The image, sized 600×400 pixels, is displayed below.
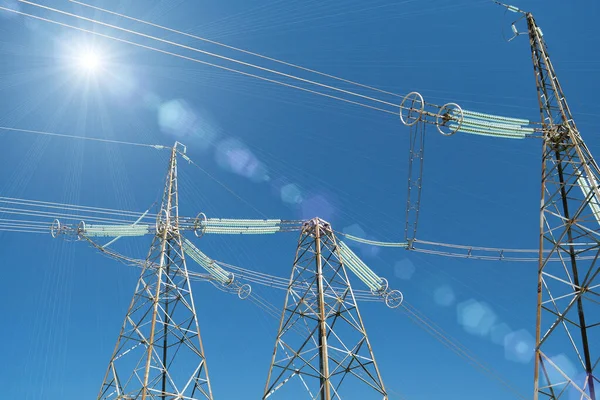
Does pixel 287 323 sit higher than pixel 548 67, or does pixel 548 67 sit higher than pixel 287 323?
pixel 548 67

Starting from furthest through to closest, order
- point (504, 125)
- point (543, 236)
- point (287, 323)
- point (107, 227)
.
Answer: point (107, 227) < point (287, 323) < point (504, 125) < point (543, 236)

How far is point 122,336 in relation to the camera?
82.7ft

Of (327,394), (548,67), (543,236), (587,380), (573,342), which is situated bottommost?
(587,380)

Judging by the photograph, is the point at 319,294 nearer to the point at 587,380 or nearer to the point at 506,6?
the point at 587,380

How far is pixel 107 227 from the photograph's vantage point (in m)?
29.6

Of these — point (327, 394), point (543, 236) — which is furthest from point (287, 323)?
point (543, 236)

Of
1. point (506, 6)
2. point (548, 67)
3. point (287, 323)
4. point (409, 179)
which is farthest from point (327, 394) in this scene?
point (506, 6)

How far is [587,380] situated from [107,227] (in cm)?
2623

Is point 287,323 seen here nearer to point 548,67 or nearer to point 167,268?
point 167,268

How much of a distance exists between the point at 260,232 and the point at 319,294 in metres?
7.76

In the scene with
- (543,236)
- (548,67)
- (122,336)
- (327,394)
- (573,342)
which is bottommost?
(573,342)

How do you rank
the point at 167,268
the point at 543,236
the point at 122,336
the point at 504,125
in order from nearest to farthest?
the point at 543,236
the point at 504,125
the point at 122,336
the point at 167,268

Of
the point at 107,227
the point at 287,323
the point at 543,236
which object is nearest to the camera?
the point at 543,236

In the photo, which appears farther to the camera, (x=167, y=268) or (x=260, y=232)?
(x=260, y=232)
